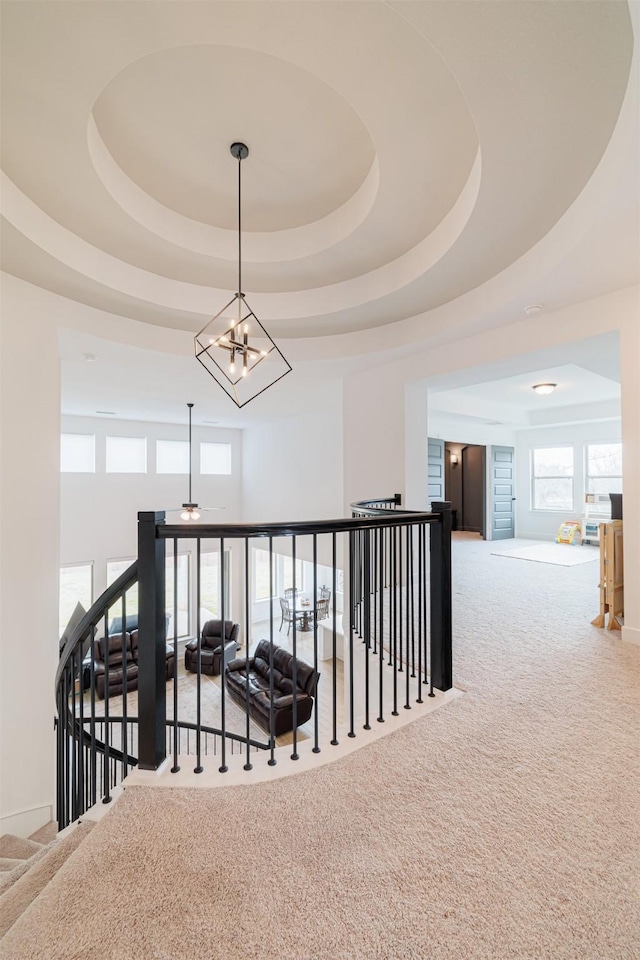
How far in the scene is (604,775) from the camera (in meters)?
1.71

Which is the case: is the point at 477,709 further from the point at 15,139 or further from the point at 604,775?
the point at 15,139

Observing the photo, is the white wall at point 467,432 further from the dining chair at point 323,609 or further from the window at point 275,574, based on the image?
the window at point 275,574

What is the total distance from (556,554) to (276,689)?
5.37 metres

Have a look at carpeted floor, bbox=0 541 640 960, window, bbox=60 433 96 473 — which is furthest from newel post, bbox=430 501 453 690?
window, bbox=60 433 96 473

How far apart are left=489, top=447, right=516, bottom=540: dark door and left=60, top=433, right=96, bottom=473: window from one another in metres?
9.05

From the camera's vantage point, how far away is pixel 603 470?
8445 mm

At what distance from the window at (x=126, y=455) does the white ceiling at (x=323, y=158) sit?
18.1 ft

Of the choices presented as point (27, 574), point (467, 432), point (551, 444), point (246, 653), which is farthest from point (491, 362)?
point (551, 444)

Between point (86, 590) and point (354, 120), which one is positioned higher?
point (354, 120)

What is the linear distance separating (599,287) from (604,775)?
3.27 metres

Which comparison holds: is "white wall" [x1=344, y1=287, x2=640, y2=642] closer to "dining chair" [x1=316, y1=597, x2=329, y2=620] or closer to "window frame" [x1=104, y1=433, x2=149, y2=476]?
"dining chair" [x1=316, y1=597, x2=329, y2=620]

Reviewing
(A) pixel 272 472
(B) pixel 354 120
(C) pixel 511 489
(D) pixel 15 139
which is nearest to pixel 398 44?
(B) pixel 354 120

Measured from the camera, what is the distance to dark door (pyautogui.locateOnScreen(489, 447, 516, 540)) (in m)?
9.35

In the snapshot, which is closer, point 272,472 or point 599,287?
point 599,287
